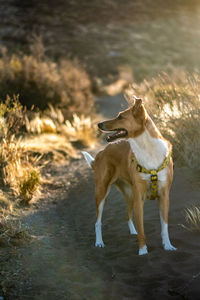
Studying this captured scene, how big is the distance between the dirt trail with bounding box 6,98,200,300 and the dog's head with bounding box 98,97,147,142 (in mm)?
1415

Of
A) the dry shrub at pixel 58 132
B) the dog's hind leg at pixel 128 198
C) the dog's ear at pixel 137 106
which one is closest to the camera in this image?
the dog's ear at pixel 137 106

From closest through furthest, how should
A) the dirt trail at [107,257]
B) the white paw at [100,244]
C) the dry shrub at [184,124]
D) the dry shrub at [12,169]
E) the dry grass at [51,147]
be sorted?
the dirt trail at [107,257] → the white paw at [100,244] → the dry shrub at [184,124] → the dry shrub at [12,169] → the dry grass at [51,147]

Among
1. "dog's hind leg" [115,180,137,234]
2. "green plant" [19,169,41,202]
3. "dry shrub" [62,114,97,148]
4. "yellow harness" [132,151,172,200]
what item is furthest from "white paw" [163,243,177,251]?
"dry shrub" [62,114,97,148]

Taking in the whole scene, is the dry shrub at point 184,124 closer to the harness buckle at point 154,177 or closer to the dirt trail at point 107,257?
the dirt trail at point 107,257

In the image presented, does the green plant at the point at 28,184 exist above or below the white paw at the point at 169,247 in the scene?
below

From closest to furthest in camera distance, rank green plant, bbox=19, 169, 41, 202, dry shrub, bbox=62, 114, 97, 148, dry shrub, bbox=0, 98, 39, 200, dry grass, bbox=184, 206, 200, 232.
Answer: dry grass, bbox=184, 206, 200, 232
green plant, bbox=19, 169, 41, 202
dry shrub, bbox=0, 98, 39, 200
dry shrub, bbox=62, 114, 97, 148

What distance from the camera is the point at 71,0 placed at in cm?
3803

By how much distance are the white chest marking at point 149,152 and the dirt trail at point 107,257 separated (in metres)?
0.97

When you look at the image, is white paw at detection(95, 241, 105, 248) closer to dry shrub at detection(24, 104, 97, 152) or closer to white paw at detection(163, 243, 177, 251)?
white paw at detection(163, 243, 177, 251)

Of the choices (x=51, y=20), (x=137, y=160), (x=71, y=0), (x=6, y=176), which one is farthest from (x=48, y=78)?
(x=71, y=0)

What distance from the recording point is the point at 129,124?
14.7ft

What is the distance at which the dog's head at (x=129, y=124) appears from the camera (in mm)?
4438

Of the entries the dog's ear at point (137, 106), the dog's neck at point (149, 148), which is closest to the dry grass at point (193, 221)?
the dog's neck at point (149, 148)

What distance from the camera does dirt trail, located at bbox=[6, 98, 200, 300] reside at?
411 centimetres
